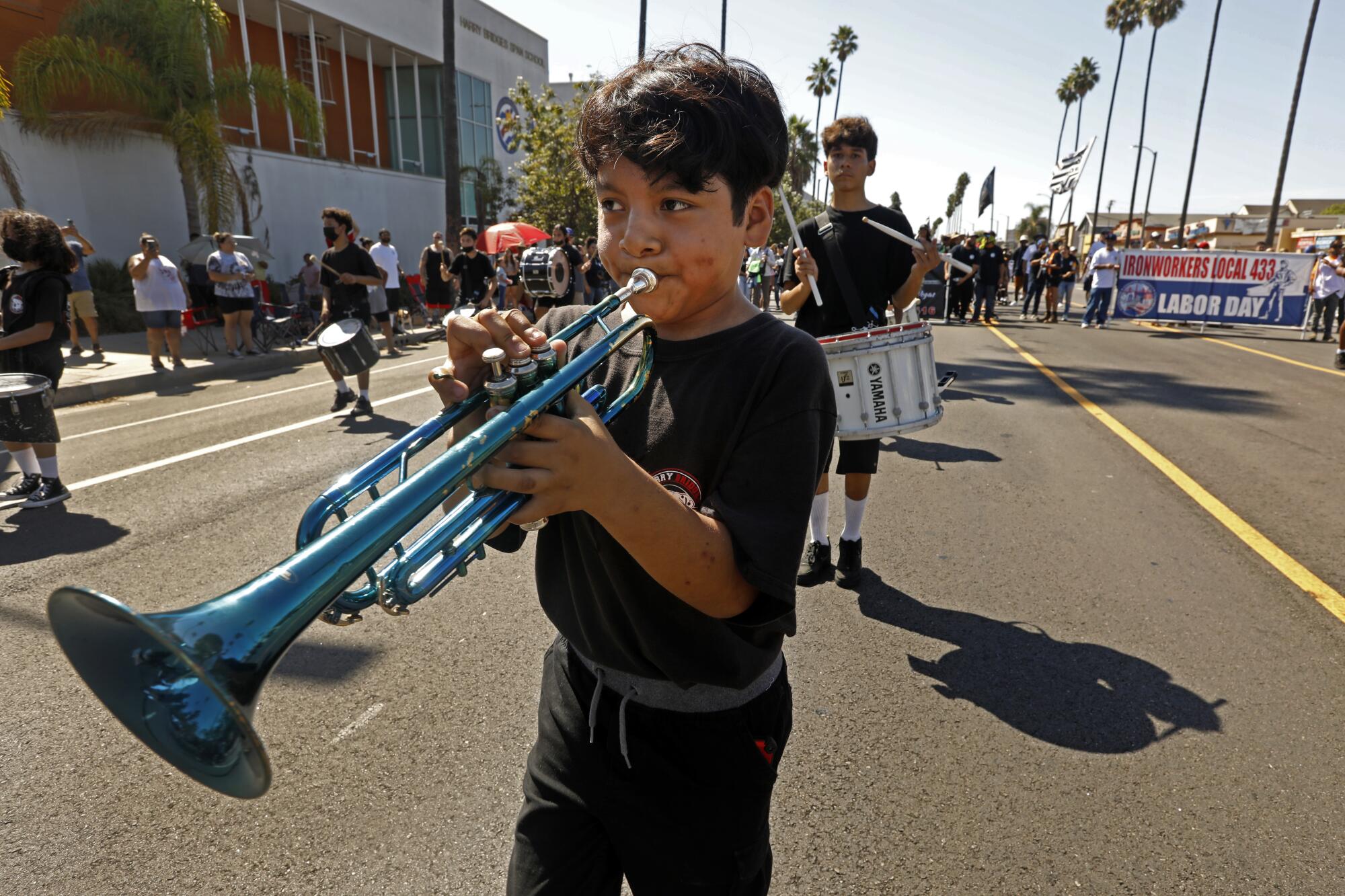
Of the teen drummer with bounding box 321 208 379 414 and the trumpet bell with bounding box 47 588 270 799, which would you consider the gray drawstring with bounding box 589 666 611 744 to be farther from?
the teen drummer with bounding box 321 208 379 414

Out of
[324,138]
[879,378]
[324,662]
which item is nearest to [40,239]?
[324,662]

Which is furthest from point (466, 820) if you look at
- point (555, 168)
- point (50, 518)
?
point (555, 168)

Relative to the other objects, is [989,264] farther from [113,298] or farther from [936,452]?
[113,298]

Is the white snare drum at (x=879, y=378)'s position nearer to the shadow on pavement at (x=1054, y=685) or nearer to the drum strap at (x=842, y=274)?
the drum strap at (x=842, y=274)

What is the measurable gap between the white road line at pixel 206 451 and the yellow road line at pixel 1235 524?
24.6ft

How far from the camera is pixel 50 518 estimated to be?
514 cm

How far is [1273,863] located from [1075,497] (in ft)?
12.0

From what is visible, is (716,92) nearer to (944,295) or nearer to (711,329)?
(711,329)

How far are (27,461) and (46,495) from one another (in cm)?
28

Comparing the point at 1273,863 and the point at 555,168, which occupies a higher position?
the point at 555,168

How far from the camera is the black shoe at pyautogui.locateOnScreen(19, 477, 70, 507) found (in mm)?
5383

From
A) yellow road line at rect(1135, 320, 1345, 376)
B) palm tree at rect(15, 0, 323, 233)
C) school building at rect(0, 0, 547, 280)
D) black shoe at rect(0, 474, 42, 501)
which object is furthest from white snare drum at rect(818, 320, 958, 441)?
palm tree at rect(15, 0, 323, 233)

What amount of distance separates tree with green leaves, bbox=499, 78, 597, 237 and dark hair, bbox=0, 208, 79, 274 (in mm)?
17793

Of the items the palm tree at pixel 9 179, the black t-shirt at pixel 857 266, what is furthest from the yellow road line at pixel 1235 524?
the palm tree at pixel 9 179
